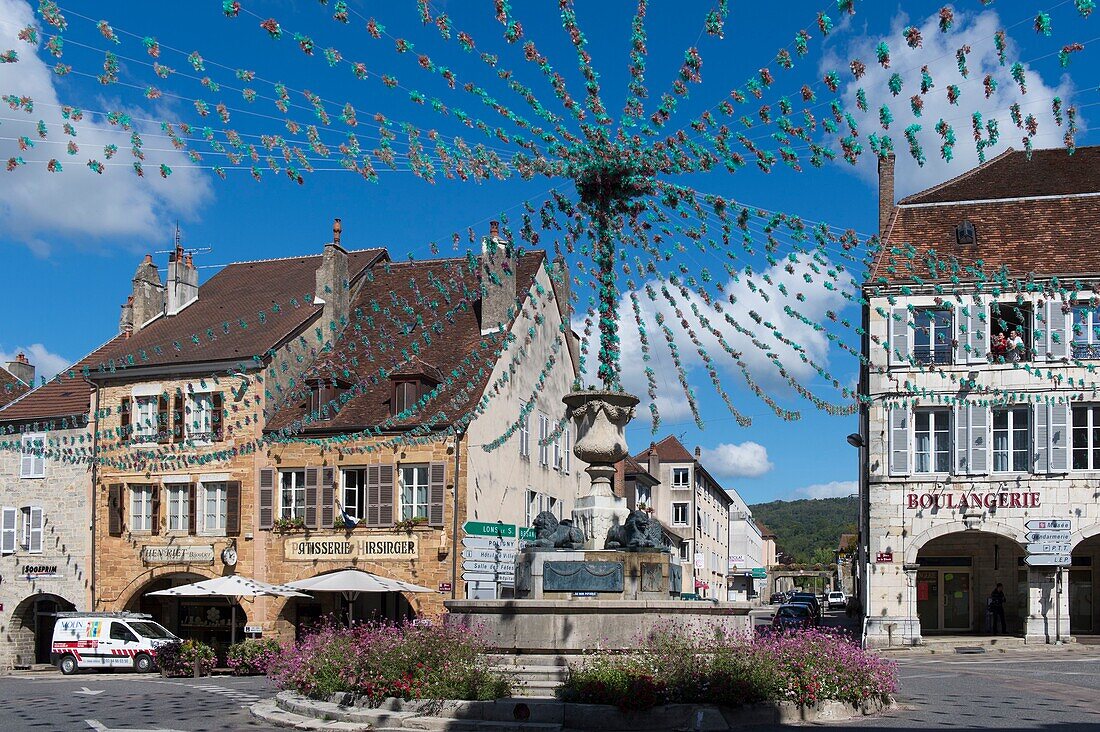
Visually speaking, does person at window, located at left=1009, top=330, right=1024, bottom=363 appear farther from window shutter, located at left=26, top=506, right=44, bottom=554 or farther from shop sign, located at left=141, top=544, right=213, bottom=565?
window shutter, located at left=26, top=506, right=44, bottom=554

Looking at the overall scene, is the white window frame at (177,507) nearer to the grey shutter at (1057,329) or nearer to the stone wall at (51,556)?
the stone wall at (51,556)

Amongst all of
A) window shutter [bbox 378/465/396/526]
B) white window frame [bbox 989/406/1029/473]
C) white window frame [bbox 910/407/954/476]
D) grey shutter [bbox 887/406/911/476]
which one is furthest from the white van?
white window frame [bbox 989/406/1029/473]

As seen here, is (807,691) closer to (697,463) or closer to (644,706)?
(644,706)

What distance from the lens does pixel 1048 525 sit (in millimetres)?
31625

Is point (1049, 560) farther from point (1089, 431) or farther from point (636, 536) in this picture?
point (636, 536)

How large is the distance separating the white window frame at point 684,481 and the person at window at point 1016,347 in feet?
111

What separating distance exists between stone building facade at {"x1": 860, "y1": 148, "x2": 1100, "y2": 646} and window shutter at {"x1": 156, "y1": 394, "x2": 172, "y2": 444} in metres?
19.5

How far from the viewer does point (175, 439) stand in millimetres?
34688

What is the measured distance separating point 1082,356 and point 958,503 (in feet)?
16.1

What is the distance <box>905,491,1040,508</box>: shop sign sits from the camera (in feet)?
105

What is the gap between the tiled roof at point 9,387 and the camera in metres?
40.5

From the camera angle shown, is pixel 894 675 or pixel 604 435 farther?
pixel 604 435

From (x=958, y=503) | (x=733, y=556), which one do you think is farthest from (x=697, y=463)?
(x=958, y=503)

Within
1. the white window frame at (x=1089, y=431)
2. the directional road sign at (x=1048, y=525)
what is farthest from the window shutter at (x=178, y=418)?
the white window frame at (x=1089, y=431)
